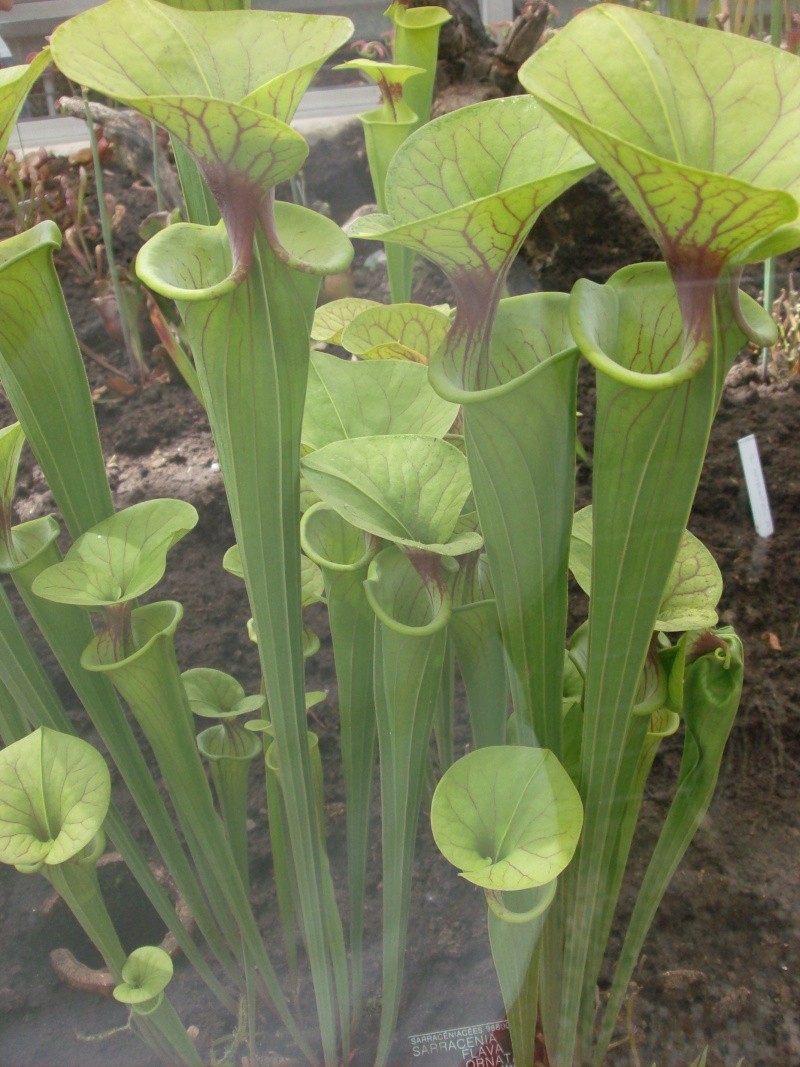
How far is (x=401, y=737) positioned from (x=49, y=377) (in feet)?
1.23

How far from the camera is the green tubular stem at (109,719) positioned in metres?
0.64

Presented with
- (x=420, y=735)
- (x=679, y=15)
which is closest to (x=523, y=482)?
(x=420, y=735)

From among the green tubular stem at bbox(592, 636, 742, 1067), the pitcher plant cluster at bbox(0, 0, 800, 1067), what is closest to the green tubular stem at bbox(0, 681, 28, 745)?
the pitcher plant cluster at bbox(0, 0, 800, 1067)

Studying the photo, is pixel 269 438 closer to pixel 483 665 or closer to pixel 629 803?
pixel 483 665

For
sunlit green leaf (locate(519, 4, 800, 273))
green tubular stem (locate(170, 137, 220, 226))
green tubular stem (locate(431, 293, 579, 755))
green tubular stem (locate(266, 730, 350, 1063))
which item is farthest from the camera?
green tubular stem (locate(266, 730, 350, 1063))

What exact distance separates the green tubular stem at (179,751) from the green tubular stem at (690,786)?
35 centimetres

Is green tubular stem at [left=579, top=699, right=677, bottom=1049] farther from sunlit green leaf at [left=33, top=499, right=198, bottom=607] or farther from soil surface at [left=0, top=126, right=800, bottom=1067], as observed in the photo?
sunlit green leaf at [left=33, top=499, right=198, bottom=607]

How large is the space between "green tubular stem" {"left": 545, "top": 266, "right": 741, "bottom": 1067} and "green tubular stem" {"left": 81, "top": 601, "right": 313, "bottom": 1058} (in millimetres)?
322

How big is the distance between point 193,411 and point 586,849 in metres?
1.08

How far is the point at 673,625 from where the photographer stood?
532 mm

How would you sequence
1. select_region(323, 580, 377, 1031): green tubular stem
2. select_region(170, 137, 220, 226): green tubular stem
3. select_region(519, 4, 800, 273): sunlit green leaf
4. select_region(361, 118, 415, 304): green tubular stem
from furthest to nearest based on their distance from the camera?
select_region(361, 118, 415, 304): green tubular stem → select_region(323, 580, 377, 1031): green tubular stem → select_region(170, 137, 220, 226): green tubular stem → select_region(519, 4, 800, 273): sunlit green leaf

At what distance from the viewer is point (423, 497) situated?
0.52 meters

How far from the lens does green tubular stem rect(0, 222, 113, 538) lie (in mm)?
511

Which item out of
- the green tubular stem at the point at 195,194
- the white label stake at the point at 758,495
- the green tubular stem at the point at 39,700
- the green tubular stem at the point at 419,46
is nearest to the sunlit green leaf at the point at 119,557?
the green tubular stem at the point at 39,700
